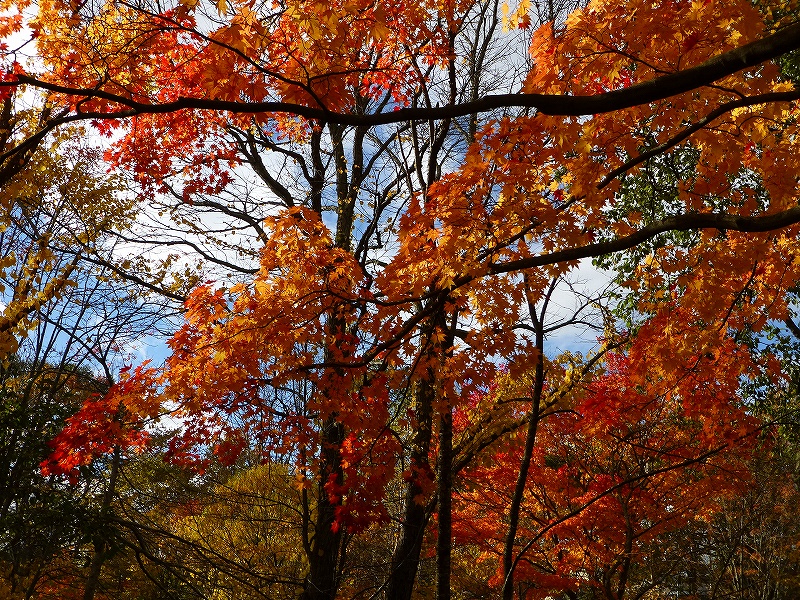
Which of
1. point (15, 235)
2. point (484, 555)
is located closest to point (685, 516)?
point (484, 555)

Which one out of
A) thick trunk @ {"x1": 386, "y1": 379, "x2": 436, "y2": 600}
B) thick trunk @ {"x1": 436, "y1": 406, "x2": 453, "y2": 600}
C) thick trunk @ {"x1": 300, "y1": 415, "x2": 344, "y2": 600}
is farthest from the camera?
thick trunk @ {"x1": 300, "y1": 415, "x2": 344, "y2": 600}

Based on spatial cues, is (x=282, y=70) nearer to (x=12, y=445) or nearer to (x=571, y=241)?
(x=571, y=241)

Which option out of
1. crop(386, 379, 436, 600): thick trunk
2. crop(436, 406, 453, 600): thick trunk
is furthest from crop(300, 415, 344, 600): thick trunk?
crop(436, 406, 453, 600): thick trunk

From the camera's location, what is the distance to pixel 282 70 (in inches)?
214

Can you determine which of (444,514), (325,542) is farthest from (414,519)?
(325,542)

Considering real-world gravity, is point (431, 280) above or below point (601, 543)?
above

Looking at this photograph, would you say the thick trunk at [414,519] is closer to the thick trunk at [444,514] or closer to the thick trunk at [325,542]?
the thick trunk at [444,514]

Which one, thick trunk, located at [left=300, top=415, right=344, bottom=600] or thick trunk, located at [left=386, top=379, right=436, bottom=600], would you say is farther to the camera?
thick trunk, located at [left=300, top=415, right=344, bottom=600]

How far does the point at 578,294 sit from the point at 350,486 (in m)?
4.19

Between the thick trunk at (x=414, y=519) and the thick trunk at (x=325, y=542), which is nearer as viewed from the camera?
the thick trunk at (x=414, y=519)

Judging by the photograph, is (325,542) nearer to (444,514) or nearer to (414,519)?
(414,519)

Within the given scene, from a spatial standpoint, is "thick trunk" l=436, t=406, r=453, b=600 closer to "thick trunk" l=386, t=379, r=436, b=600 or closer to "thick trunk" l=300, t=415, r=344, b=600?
"thick trunk" l=386, t=379, r=436, b=600

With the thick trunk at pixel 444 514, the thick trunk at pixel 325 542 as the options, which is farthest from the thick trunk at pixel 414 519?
the thick trunk at pixel 325 542

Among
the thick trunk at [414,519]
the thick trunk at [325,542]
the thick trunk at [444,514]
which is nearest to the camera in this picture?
the thick trunk at [444,514]
